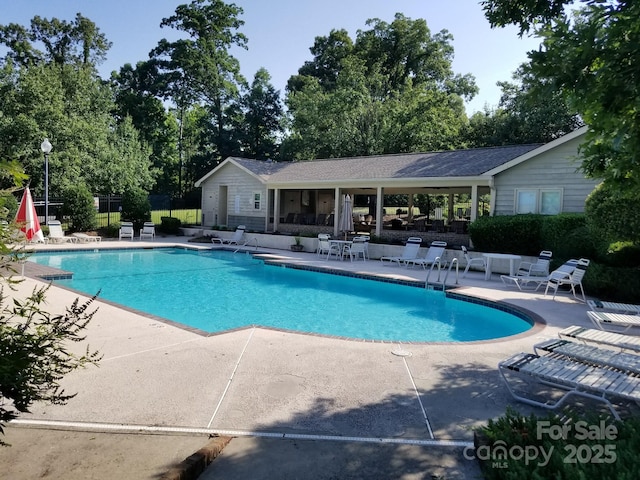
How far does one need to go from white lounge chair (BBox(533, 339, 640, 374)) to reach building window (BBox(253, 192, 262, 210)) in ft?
69.3

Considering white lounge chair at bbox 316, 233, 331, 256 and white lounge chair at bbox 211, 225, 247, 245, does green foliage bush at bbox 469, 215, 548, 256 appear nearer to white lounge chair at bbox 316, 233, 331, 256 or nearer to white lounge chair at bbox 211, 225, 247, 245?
white lounge chair at bbox 316, 233, 331, 256

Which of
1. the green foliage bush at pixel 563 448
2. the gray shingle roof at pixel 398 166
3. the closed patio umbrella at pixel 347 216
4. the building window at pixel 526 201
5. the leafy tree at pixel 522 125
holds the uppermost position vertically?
the leafy tree at pixel 522 125

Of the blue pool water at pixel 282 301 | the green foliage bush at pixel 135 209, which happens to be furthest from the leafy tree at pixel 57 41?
the blue pool water at pixel 282 301

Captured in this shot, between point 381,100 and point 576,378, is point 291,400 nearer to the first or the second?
point 576,378

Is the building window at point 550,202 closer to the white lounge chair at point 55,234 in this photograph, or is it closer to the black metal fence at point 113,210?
the white lounge chair at point 55,234

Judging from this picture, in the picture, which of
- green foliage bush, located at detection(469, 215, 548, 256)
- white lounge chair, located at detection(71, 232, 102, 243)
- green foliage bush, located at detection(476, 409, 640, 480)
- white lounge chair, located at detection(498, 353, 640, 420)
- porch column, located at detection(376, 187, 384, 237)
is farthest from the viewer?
white lounge chair, located at detection(71, 232, 102, 243)

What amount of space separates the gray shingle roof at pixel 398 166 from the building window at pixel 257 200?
1135mm

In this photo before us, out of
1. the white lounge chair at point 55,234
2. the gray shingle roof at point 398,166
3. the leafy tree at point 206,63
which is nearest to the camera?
Result: the gray shingle roof at point 398,166

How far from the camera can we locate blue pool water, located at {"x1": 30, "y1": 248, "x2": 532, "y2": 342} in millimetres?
9492

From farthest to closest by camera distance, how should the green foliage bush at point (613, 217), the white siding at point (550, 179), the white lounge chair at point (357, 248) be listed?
the white lounge chair at point (357, 248)
the white siding at point (550, 179)
the green foliage bush at point (613, 217)

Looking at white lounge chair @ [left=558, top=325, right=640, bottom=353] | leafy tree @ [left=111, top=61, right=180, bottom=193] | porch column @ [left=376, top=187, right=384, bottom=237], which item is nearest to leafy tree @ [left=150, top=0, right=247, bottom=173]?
leafy tree @ [left=111, top=61, right=180, bottom=193]

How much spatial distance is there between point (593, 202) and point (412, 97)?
28.1 m

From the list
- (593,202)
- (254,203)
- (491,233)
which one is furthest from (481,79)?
(593,202)

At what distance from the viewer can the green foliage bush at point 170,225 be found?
87.4 ft
